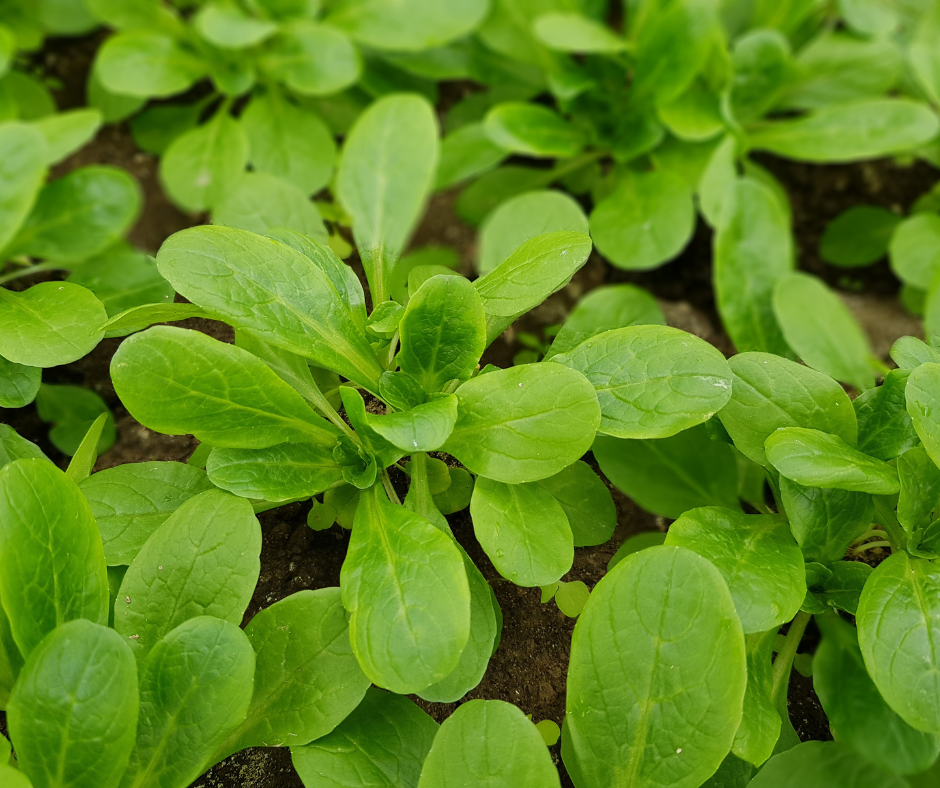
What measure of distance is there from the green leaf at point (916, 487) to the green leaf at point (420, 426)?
474 mm

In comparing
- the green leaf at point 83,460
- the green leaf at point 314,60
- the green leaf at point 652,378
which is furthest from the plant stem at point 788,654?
the green leaf at point 314,60

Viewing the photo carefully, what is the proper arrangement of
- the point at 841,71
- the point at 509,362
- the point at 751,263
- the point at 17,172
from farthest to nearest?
the point at 841,71 < the point at 509,362 < the point at 751,263 < the point at 17,172

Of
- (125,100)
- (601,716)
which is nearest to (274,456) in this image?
(601,716)

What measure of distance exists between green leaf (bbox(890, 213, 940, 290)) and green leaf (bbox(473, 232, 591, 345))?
3.12 ft

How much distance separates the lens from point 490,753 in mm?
703

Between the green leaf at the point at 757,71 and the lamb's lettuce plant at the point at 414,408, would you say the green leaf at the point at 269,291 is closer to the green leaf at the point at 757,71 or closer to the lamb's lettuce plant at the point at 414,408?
the lamb's lettuce plant at the point at 414,408

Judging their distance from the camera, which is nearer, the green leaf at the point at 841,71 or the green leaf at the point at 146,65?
the green leaf at the point at 146,65

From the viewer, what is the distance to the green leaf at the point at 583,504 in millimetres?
883

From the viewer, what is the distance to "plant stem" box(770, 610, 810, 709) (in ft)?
2.87

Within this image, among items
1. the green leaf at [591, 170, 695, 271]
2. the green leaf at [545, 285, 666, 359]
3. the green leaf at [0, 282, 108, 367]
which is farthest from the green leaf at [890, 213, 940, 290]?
the green leaf at [0, 282, 108, 367]

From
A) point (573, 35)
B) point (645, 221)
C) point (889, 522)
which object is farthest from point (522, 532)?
point (573, 35)

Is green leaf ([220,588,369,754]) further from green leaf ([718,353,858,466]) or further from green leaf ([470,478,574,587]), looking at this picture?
green leaf ([718,353,858,466])

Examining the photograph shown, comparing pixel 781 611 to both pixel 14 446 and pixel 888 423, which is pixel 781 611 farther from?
pixel 14 446

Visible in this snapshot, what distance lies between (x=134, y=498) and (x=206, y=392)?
0.18 m
